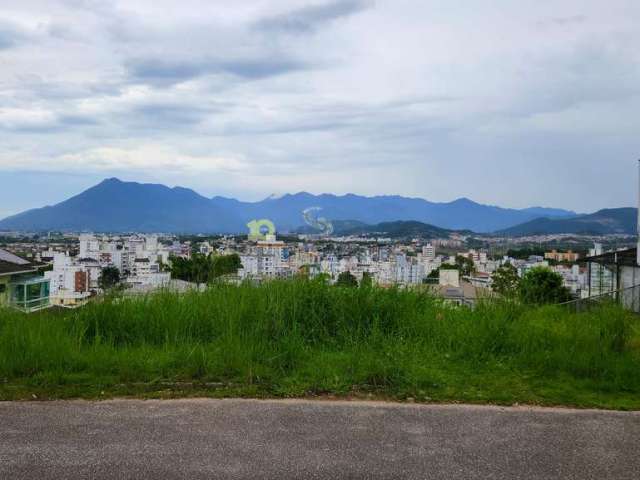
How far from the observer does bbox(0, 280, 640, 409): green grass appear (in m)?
4.75

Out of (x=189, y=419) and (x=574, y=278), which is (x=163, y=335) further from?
(x=574, y=278)

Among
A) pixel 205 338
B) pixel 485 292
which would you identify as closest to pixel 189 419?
pixel 205 338

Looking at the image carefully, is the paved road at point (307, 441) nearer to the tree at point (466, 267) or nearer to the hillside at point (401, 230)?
the tree at point (466, 267)

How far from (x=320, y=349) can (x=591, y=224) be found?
2180 inches

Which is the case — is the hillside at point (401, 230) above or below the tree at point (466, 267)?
above

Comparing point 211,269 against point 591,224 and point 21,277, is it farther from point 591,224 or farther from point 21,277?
point 591,224

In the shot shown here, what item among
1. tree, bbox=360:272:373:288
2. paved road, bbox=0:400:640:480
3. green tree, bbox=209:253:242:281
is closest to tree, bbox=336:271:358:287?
tree, bbox=360:272:373:288

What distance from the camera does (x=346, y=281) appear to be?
277 inches

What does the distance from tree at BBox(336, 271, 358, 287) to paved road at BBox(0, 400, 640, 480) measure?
2.51 metres

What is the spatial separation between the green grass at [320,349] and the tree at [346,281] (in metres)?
0.19

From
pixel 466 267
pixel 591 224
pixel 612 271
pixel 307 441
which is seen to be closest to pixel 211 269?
pixel 307 441

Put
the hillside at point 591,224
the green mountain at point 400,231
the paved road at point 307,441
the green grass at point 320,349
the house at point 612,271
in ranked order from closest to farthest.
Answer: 1. the paved road at point 307,441
2. the green grass at point 320,349
3. the house at point 612,271
4. the hillside at point 591,224
5. the green mountain at point 400,231

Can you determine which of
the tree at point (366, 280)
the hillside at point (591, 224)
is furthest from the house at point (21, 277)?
the hillside at point (591, 224)

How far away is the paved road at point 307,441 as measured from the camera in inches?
132
